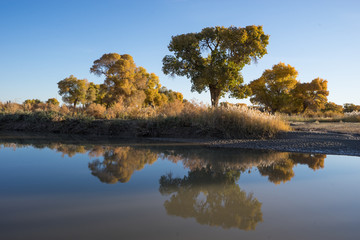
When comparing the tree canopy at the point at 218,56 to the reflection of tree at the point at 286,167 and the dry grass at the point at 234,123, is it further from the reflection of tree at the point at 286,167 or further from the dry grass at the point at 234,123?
the reflection of tree at the point at 286,167

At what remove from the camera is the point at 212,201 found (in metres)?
2.78

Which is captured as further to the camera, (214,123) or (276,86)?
(276,86)

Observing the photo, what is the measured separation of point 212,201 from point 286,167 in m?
2.37

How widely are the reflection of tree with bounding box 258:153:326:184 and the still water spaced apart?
2 centimetres

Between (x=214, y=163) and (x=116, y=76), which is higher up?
(x=116, y=76)

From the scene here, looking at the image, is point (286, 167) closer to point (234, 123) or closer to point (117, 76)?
point (234, 123)

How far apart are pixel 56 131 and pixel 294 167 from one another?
35.1 feet

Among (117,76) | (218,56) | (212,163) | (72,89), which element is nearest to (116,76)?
(117,76)

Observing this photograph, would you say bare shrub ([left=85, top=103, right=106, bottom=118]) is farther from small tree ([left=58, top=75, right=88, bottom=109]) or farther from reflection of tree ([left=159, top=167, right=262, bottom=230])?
small tree ([left=58, top=75, right=88, bottom=109])

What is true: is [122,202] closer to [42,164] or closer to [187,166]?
[187,166]

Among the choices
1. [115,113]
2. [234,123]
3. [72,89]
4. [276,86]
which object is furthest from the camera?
[72,89]

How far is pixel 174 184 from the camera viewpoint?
3.47 meters

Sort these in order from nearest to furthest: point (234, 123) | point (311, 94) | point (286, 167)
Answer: point (286, 167) → point (234, 123) → point (311, 94)

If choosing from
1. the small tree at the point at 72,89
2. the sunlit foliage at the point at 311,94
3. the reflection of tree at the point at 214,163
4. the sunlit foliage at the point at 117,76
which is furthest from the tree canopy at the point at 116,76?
the reflection of tree at the point at 214,163
